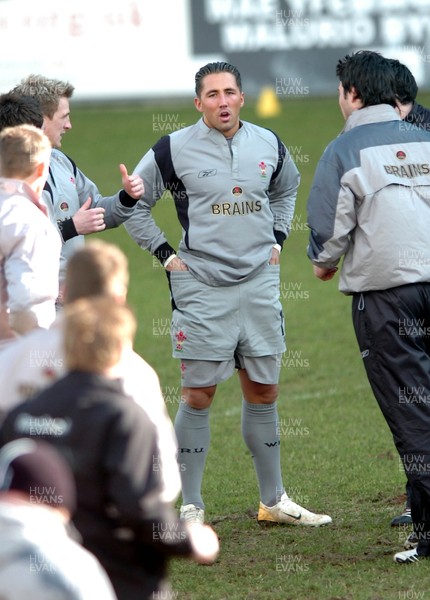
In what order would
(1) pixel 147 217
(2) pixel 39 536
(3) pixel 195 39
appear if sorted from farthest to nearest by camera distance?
(3) pixel 195 39 → (1) pixel 147 217 → (2) pixel 39 536

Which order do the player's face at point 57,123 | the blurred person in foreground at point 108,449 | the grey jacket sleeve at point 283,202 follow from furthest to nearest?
the grey jacket sleeve at point 283,202, the player's face at point 57,123, the blurred person in foreground at point 108,449

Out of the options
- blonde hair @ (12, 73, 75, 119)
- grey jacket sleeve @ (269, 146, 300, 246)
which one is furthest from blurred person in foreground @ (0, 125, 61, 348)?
grey jacket sleeve @ (269, 146, 300, 246)

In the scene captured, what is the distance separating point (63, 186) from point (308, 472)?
2.52m

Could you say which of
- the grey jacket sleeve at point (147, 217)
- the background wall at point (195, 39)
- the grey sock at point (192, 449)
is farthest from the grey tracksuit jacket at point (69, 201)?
the background wall at point (195, 39)

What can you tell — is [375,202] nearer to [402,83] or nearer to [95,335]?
[402,83]

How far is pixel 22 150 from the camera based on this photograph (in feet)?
15.9

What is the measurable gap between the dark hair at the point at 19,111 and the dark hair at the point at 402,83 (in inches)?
67.8

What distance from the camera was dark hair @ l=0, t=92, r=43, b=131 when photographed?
5953 millimetres

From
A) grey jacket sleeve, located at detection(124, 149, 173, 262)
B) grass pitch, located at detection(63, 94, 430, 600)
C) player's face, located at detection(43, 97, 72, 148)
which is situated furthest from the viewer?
grey jacket sleeve, located at detection(124, 149, 173, 262)

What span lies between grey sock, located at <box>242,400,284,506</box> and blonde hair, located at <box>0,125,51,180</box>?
2.49m

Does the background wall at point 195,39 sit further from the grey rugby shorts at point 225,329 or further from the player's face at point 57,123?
the player's face at point 57,123

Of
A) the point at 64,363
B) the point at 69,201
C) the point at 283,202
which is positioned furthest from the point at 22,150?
the point at 283,202

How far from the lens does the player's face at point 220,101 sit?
6.68 meters

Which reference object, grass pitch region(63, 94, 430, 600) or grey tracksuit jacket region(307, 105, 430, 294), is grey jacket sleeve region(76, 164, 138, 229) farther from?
grass pitch region(63, 94, 430, 600)
